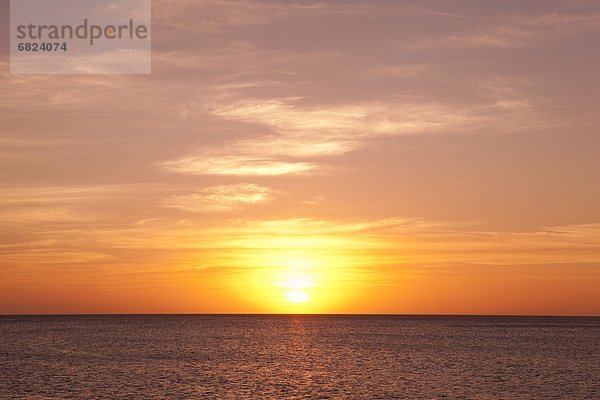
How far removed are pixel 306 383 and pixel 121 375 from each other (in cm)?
2192

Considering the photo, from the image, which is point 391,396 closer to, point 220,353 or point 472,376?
point 472,376

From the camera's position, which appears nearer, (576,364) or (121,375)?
(121,375)

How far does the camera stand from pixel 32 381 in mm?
71688

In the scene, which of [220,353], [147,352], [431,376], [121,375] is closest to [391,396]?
[431,376]

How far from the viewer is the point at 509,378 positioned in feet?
262

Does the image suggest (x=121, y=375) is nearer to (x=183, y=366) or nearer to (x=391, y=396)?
(x=183, y=366)

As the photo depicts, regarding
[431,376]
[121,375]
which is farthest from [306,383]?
[121,375]

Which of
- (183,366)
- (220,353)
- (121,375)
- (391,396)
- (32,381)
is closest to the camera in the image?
(391,396)

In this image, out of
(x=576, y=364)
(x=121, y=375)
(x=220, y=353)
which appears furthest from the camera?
(x=220, y=353)

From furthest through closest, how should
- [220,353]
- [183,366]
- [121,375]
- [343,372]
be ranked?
[220,353] → [183,366] → [343,372] → [121,375]

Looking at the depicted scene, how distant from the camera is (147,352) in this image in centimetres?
11969

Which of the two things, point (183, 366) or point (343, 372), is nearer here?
point (343, 372)

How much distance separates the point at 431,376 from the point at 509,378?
875 cm

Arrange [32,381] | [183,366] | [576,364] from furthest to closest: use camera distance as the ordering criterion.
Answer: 1. [576,364]
2. [183,366]
3. [32,381]
